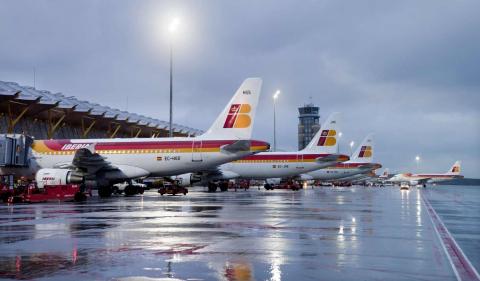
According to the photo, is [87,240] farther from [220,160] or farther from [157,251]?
[220,160]

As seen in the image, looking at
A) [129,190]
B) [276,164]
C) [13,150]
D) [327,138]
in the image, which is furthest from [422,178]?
[13,150]

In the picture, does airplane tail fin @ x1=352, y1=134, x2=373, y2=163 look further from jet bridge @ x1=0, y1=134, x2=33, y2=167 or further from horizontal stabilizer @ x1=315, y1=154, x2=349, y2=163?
jet bridge @ x1=0, y1=134, x2=33, y2=167

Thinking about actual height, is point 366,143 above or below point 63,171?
above

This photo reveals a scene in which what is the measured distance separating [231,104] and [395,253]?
102ft

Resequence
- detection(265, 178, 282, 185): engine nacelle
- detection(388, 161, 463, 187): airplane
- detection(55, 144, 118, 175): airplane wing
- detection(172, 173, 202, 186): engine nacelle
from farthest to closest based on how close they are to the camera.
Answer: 1. detection(388, 161, 463, 187): airplane
2. detection(265, 178, 282, 185): engine nacelle
3. detection(172, 173, 202, 186): engine nacelle
4. detection(55, 144, 118, 175): airplane wing

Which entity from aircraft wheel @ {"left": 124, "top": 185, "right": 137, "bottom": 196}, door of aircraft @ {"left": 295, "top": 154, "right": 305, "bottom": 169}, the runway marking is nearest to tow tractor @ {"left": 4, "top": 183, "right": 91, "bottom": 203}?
aircraft wheel @ {"left": 124, "top": 185, "right": 137, "bottom": 196}

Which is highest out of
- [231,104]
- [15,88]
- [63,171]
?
[15,88]

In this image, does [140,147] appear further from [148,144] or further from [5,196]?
[5,196]

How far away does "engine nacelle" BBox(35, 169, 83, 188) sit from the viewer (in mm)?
35438

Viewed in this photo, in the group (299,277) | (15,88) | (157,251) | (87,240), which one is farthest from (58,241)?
(15,88)

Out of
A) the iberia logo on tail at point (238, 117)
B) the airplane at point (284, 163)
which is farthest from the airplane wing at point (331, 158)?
the iberia logo on tail at point (238, 117)

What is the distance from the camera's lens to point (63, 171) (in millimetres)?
35781

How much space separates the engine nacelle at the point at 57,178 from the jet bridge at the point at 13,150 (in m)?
5.76

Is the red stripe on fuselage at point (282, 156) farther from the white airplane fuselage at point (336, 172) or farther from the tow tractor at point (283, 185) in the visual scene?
the white airplane fuselage at point (336, 172)
